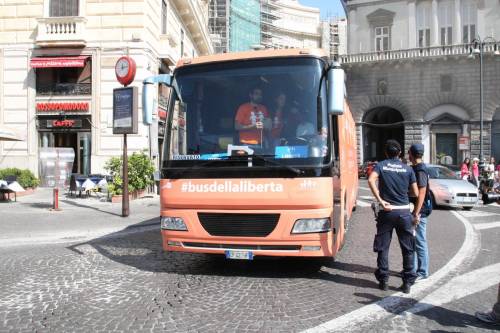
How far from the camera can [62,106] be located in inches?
811

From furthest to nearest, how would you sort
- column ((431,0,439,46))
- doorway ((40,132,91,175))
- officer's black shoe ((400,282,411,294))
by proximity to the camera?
column ((431,0,439,46)) < doorway ((40,132,91,175)) < officer's black shoe ((400,282,411,294))

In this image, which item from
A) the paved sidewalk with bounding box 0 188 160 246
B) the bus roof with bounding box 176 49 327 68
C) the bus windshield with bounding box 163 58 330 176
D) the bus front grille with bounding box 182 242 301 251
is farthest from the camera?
the paved sidewalk with bounding box 0 188 160 246

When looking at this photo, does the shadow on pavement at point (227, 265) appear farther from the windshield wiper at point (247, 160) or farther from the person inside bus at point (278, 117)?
the person inside bus at point (278, 117)

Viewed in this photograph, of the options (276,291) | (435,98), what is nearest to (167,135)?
(276,291)

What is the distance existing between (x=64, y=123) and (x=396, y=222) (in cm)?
1802

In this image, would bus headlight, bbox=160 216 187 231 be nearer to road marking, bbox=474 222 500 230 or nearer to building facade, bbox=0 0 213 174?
road marking, bbox=474 222 500 230

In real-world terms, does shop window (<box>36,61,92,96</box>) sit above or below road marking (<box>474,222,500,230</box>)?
above

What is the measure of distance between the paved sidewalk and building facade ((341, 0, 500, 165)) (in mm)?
29992

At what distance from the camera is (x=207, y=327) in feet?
14.6

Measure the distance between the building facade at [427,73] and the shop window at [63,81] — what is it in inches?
1102

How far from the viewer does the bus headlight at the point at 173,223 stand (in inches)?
243

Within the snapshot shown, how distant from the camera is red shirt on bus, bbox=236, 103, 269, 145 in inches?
237

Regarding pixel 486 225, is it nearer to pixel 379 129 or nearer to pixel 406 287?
pixel 406 287

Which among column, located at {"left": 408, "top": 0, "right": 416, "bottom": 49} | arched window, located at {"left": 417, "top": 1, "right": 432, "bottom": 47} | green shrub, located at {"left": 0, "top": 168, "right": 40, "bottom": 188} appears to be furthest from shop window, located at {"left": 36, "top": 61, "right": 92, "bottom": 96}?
arched window, located at {"left": 417, "top": 1, "right": 432, "bottom": 47}
